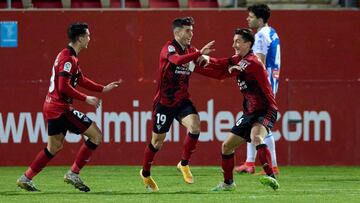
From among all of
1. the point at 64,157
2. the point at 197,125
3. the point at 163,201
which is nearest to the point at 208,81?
Result: the point at 64,157

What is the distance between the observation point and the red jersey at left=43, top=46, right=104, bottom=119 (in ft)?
42.1

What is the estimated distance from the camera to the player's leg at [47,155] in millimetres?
13016

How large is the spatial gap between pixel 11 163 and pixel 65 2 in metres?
2.96

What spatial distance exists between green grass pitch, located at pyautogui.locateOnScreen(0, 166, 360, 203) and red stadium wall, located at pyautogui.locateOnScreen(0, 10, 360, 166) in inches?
21.1

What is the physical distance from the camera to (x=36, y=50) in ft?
60.0

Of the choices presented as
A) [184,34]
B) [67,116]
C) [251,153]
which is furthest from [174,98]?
[251,153]

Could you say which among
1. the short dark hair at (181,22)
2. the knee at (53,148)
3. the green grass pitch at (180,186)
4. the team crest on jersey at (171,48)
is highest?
the short dark hair at (181,22)

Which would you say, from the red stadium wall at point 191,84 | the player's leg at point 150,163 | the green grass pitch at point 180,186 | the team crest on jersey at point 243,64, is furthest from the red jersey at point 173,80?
the red stadium wall at point 191,84

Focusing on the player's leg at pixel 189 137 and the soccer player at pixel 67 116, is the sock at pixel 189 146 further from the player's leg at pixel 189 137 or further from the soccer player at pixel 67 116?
the soccer player at pixel 67 116

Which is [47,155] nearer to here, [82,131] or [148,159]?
[82,131]

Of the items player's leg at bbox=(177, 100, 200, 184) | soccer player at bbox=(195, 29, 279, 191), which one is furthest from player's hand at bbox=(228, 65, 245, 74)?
player's leg at bbox=(177, 100, 200, 184)

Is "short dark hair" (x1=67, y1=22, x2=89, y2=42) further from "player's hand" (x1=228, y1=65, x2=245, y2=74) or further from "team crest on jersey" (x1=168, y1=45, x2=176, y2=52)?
"player's hand" (x1=228, y1=65, x2=245, y2=74)

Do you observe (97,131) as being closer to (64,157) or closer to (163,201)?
(163,201)

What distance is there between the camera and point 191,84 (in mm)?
18203
